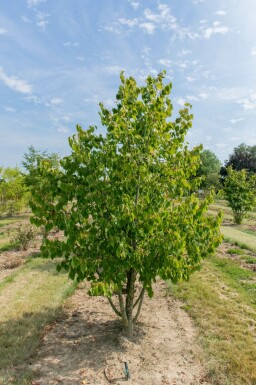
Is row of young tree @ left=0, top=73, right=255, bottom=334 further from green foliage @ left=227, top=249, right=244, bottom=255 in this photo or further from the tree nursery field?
green foliage @ left=227, top=249, right=244, bottom=255

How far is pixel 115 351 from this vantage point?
6.35m

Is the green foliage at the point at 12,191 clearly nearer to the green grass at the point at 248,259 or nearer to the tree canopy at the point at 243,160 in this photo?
Result: the green grass at the point at 248,259

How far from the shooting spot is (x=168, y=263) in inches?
218

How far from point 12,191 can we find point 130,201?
30741 millimetres

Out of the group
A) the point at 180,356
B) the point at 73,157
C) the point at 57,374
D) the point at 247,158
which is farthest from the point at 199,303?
the point at 247,158

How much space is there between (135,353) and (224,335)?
224cm

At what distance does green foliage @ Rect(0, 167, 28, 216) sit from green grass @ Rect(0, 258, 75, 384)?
22.3 m

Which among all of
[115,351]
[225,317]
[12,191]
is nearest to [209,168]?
[12,191]

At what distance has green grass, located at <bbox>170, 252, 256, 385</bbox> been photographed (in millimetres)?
5918

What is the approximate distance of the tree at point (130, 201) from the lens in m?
5.64

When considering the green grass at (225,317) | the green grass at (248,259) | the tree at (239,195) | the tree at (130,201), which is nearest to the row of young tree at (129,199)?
the tree at (130,201)

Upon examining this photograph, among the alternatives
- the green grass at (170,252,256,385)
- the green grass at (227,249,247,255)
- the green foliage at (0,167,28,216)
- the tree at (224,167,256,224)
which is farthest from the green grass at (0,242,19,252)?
the tree at (224,167,256,224)

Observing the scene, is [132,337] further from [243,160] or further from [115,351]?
[243,160]

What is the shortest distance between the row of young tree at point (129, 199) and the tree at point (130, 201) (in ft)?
0.06
